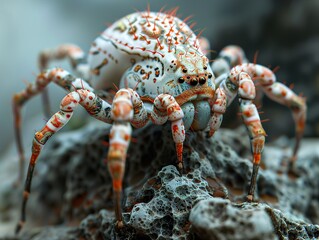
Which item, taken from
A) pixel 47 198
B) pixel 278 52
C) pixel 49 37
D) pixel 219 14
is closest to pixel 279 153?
pixel 278 52

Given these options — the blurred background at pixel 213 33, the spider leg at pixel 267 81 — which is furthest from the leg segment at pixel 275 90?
the blurred background at pixel 213 33

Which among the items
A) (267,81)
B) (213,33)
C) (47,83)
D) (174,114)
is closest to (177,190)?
(174,114)

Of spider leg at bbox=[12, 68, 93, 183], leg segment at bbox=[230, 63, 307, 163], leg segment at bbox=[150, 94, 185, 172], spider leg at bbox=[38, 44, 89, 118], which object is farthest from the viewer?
spider leg at bbox=[38, 44, 89, 118]

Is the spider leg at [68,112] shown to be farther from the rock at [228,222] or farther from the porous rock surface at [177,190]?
the rock at [228,222]

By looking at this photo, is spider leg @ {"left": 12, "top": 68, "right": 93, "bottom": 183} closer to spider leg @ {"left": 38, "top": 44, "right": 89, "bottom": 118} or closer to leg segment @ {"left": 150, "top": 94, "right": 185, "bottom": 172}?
spider leg @ {"left": 38, "top": 44, "right": 89, "bottom": 118}

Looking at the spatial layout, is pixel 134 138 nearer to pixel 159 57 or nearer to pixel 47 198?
pixel 159 57

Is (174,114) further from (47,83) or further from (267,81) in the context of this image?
(47,83)

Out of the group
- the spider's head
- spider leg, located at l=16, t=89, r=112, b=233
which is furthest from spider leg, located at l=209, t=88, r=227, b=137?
spider leg, located at l=16, t=89, r=112, b=233

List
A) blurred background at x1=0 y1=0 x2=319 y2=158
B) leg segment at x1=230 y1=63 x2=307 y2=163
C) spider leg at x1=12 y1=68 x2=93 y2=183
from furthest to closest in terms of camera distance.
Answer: blurred background at x1=0 y1=0 x2=319 y2=158
spider leg at x1=12 y1=68 x2=93 y2=183
leg segment at x1=230 y1=63 x2=307 y2=163
